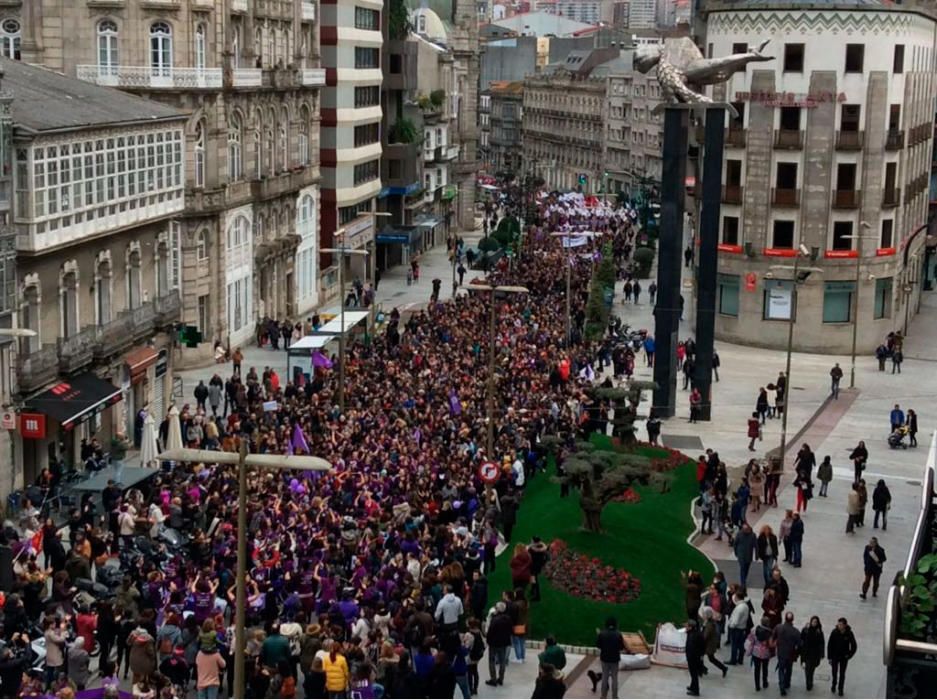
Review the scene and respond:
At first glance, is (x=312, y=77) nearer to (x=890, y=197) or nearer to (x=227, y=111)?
(x=227, y=111)

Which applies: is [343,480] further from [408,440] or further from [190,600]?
[190,600]

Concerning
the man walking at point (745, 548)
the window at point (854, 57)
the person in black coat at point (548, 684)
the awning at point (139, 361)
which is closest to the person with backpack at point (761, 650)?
the man walking at point (745, 548)

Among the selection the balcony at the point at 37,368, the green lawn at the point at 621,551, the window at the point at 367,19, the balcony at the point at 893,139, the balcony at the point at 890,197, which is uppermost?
the window at the point at 367,19

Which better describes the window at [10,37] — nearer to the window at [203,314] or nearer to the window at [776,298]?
the window at [203,314]

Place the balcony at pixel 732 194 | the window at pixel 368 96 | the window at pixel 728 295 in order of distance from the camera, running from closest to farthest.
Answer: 1. the balcony at pixel 732 194
2. the window at pixel 728 295
3. the window at pixel 368 96

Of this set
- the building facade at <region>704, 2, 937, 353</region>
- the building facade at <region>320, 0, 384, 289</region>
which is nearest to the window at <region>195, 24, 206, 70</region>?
the building facade at <region>320, 0, 384, 289</region>

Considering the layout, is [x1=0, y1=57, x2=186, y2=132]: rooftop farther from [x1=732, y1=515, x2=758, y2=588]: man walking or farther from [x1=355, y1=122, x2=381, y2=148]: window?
[x1=355, y1=122, x2=381, y2=148]: window

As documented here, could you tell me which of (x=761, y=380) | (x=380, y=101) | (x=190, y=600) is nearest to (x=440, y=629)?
(x=190, y=600)

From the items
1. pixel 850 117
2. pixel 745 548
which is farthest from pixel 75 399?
pixel 850 117
